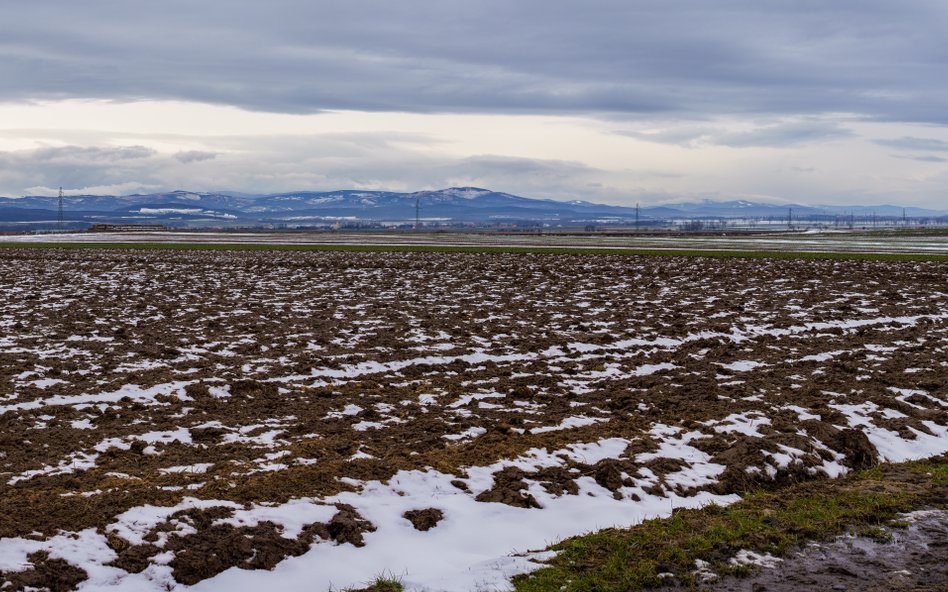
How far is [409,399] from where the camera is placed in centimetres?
1562

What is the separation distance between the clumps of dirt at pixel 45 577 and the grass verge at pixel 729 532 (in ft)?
12.7

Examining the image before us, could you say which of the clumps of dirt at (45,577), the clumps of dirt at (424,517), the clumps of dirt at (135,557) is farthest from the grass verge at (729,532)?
the clumps of dirt at (45,577)

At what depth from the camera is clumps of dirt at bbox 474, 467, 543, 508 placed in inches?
403

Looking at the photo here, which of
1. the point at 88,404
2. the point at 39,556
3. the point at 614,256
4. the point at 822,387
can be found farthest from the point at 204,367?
the point at 614,256

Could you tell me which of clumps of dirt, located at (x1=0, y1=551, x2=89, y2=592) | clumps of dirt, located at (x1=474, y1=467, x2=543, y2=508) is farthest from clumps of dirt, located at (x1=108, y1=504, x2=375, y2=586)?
clumps of dirt, located at (x1=474, y1=467, x2=543, y2=508)

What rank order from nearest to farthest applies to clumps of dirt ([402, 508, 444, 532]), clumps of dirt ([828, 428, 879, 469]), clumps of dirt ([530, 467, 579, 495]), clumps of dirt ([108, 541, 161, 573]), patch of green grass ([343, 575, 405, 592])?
patch of green grass ([343, 575, 405, 592]) → clumps of dirt ([108, 541, 161, 573]) → clumps of dirt ([402, 508, 444, 532]) → clumps of dirt ([530, 467, 579, 495]) → clumps of dirt ([828, 428, 879, 469])

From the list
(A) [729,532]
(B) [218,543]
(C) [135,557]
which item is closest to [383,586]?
(B) [218,543]

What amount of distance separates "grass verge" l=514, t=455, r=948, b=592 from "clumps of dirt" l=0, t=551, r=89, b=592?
3865 mm

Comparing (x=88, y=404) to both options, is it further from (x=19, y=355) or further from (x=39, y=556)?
(x=39, y=556)

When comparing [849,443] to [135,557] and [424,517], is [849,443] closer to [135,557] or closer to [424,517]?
[424,517]

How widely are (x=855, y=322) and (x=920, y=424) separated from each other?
13.8 metres

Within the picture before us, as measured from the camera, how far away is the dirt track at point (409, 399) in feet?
33.5

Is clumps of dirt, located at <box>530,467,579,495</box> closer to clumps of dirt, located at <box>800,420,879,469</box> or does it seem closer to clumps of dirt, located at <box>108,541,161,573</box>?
clumps of dirt, located at <box>800,420,879,469</box>

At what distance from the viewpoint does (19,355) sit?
1928 centimetres
